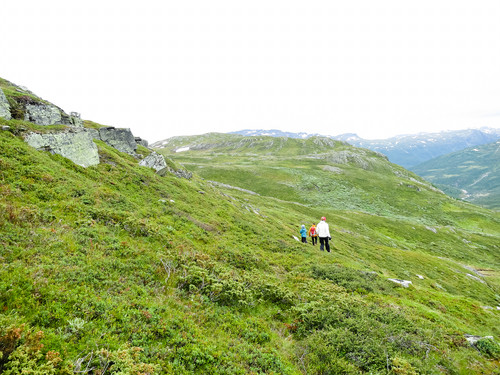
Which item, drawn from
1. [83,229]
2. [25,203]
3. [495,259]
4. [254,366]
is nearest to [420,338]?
[254,366]

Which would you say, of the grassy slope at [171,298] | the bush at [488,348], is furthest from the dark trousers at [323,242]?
the bush at [488,348]

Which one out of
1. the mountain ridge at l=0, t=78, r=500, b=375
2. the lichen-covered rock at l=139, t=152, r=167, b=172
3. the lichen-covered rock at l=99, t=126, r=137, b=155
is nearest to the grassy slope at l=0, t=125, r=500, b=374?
the mountain ridge at l=0, t=78, r=500, b=375

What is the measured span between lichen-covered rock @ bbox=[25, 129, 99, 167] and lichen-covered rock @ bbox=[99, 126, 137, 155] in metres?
14.9

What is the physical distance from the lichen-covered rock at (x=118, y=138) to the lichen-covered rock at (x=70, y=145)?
14.9 m

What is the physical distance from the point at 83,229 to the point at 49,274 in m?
4.42

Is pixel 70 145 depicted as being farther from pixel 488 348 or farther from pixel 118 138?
pixel 488 348

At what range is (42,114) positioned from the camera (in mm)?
25375

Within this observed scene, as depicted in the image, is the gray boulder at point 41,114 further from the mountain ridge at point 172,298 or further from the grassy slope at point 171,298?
the grassy slope at point 171,298

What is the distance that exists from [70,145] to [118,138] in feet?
61.2

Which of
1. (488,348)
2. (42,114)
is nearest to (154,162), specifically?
(42,114)

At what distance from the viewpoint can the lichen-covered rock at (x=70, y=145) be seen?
63.0 feet

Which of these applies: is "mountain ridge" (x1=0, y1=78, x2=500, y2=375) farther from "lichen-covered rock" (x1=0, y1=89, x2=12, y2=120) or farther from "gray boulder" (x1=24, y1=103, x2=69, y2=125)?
"gray boulder" (x1=24, y1=103, x2=69, y2=125)

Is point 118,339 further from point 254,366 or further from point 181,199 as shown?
point 181,199

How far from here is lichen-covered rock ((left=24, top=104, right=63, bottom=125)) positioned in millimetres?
24062
